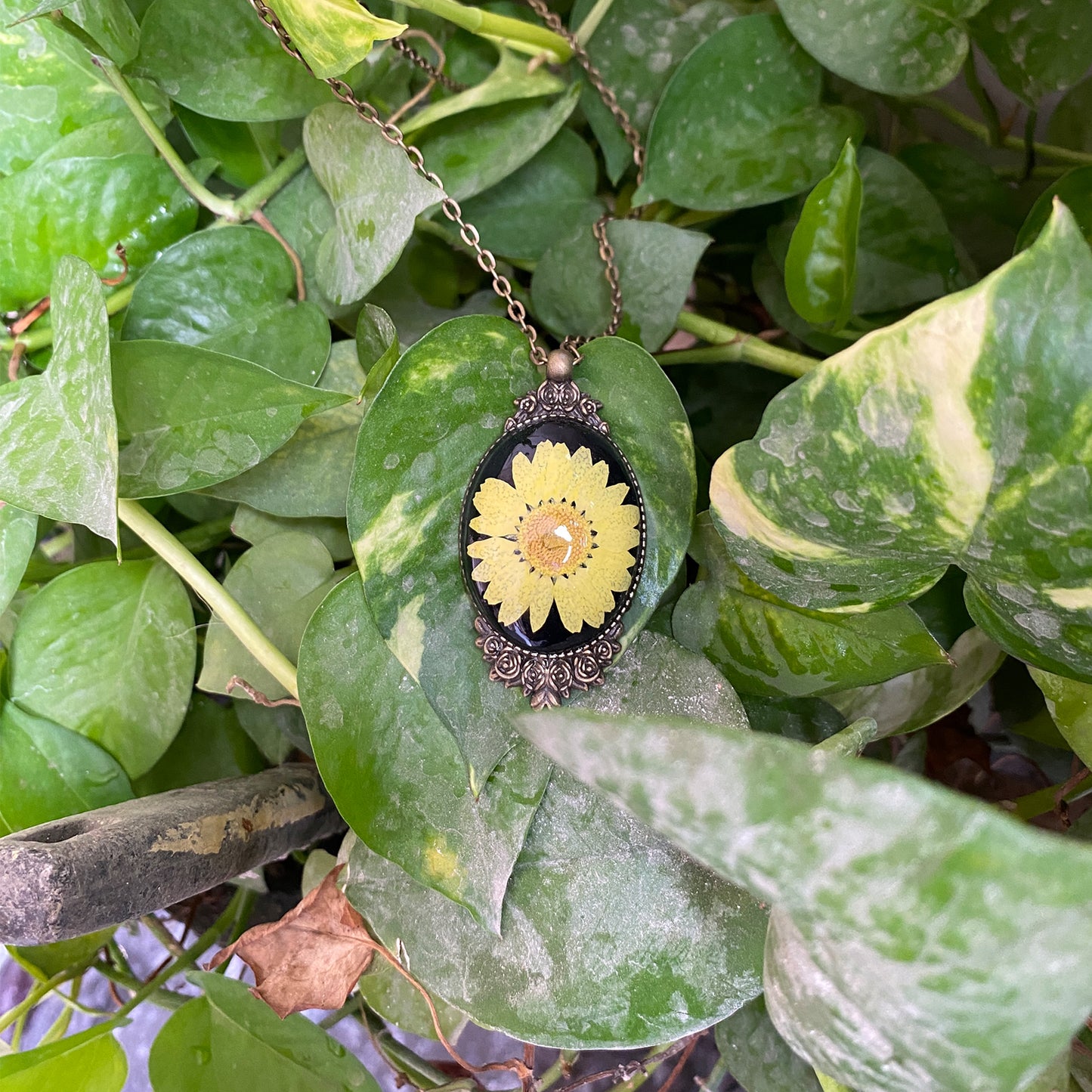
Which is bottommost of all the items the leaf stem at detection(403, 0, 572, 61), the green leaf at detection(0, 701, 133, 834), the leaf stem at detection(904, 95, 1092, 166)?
the green leaf at detection(0, 701, 133, 834)

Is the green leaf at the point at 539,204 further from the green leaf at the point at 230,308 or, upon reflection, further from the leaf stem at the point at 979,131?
the leaf stem at the point at 979,131

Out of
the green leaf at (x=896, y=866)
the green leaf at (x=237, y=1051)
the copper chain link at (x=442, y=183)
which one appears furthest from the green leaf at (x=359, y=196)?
the green leaf at (x=237, y=1051)

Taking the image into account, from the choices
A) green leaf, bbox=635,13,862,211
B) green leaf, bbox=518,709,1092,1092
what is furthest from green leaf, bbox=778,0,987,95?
green leaf, bbox=518,709,1092,1092

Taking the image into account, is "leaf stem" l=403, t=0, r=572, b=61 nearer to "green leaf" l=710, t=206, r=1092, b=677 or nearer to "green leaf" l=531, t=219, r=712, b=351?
"green leaf" l=531, t=219, r=712, b=351

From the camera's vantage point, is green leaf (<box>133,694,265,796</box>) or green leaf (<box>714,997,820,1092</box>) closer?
green leaf (<box>714,997,820,1092</box>)

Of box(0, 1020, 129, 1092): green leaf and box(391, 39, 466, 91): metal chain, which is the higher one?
box(391, 39, 466, 91): metal chain
